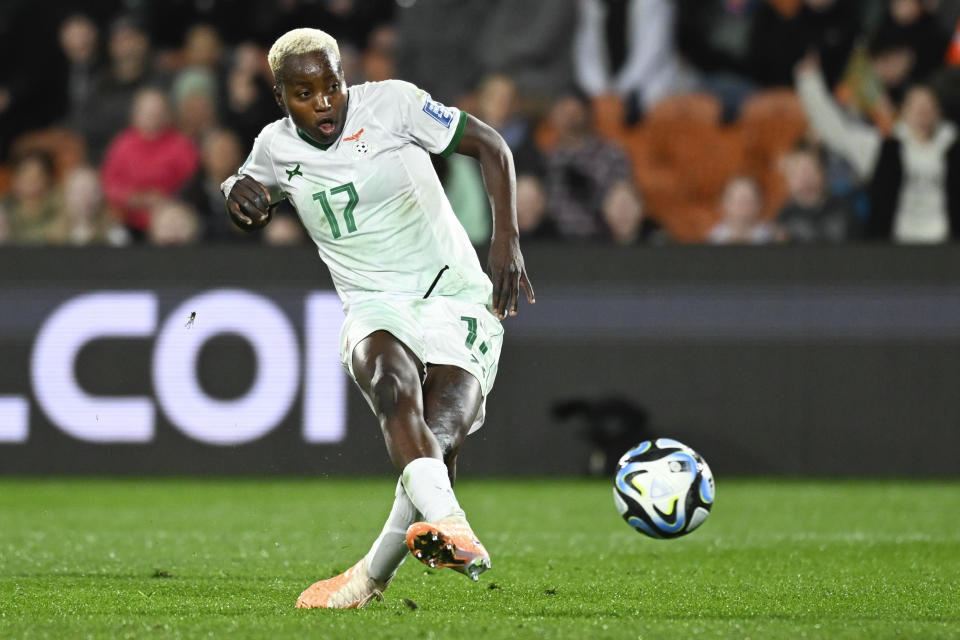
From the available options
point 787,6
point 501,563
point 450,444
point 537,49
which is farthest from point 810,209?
point 450,444

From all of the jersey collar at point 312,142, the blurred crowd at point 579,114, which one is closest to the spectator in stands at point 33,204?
the blurred crowd at point 579,114

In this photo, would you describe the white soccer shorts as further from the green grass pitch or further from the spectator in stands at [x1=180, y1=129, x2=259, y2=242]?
the spectator in stands at [x1=180, y1=129, x2=259, y2=242]

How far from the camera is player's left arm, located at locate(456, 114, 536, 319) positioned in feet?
16.8

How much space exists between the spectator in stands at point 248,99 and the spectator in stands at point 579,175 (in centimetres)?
258

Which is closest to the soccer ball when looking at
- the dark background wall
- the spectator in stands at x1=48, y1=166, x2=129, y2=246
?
the dark background wall

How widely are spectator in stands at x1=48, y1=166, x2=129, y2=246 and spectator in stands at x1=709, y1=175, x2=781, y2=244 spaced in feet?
15.6

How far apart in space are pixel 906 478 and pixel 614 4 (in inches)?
183

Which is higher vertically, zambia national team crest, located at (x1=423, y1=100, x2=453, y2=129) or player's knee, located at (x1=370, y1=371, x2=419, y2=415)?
zambia national team crest, located at (x1=423, y1=100, x2=453, y2=129)

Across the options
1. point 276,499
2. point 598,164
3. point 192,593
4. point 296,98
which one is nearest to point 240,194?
point 296,98

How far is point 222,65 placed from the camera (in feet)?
44.1

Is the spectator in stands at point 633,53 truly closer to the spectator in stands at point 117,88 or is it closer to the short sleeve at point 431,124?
the spectator in stands at point 117,88

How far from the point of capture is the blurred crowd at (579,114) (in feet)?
37.6

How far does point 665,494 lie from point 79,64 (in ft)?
31.3

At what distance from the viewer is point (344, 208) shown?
17.8 feet
